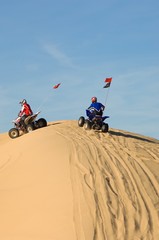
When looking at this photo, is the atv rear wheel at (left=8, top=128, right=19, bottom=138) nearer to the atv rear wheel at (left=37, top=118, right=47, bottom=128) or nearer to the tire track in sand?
the atv rear wheel at (left=37, top=118, right=47, bottom=128)

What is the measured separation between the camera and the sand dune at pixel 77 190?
11203 millimetres

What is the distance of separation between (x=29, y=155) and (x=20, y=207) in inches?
141

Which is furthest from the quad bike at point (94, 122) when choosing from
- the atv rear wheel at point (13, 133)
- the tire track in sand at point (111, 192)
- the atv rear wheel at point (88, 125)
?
the atv rear wheel at point (13, 133)

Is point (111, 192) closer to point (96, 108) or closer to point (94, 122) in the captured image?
point (94, 122)

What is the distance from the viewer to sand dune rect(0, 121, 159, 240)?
36.8ft

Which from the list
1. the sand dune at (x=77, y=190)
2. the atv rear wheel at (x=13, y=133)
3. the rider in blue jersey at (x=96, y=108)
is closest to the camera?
the sand dune at (x=77, y=190)

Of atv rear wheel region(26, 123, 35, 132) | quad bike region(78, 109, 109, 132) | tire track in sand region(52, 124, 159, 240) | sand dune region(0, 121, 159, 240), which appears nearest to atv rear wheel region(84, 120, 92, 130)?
quad bike region(78, 109, 109, 132)

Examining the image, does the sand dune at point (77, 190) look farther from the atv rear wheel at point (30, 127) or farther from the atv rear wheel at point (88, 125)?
the atv rear wheel at point (30, 127)

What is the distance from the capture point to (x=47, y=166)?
1441 centimetres

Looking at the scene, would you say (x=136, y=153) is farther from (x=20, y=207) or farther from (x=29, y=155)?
(x=20, y=207)

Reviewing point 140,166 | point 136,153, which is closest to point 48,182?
point 140,166

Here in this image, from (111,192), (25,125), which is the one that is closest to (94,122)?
(25,125)

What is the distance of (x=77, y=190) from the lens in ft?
41.3

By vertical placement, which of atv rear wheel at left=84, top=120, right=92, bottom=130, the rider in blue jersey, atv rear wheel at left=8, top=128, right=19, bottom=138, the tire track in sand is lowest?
the tire track in sand
